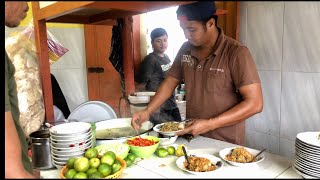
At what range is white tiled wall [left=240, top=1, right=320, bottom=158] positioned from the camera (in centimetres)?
211

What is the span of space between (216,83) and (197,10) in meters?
0.92

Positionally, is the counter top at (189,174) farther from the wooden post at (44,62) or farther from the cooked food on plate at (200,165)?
the wooden post at (44,62)

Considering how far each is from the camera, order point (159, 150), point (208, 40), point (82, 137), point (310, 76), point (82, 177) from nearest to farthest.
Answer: point (82, 177), point (82, 137), point (159, 150), point (208, 40), point (310, 76)

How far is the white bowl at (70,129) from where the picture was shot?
4.10 ft

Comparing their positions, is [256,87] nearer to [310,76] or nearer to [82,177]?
[310,76]

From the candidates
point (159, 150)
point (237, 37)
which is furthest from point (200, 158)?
point (237, 37)

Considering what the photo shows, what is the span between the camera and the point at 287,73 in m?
2.28

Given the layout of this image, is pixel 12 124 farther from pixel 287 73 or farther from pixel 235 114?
pixel 287 73

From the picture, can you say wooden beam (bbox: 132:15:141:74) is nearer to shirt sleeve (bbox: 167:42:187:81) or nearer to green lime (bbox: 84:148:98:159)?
shirt sleeve (bbox: 167:42:187:81)

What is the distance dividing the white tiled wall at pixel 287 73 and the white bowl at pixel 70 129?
4.71ft

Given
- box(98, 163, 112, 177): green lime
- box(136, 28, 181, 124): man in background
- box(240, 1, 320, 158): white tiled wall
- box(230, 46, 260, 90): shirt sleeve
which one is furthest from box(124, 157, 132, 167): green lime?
box(240, 1, 320, 158): white tiled wall

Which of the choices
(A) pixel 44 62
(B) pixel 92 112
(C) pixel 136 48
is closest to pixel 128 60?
(C) pixel 136 48

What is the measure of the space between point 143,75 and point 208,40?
82 cm

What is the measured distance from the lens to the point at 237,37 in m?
2.54
